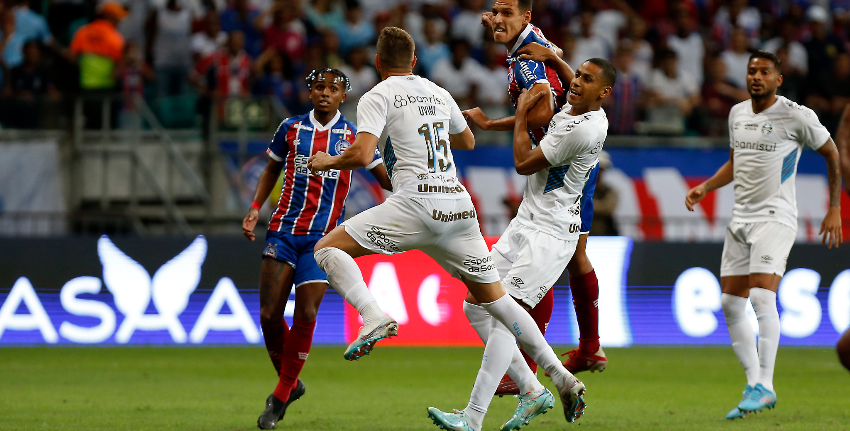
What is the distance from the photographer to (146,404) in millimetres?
7797

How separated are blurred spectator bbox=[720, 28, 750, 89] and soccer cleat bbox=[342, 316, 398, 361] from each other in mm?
11493

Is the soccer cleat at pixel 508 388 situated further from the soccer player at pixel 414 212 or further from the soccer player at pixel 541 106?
the soccer player at pixel 414 212

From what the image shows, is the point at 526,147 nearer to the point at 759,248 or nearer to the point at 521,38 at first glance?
the point at 521,38

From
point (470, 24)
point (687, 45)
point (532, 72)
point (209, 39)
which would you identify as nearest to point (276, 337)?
point (532, 72)

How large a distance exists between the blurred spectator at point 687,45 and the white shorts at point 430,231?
36.4 ft

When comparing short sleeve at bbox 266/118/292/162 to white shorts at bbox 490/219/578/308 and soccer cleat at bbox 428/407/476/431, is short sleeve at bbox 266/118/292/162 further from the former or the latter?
soccer cleat at bbox 428/407/476/431

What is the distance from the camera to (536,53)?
263 inches

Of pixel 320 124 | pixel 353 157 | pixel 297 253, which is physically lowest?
pixel 297 253

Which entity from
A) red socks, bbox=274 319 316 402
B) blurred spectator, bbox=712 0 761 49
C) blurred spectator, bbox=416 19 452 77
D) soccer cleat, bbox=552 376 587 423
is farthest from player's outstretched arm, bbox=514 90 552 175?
blurred spectator, bbox=712 0 761 49

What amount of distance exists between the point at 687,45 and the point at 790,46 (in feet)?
5.39

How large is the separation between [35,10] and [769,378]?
12138 mm

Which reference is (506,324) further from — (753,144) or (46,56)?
(46,56)

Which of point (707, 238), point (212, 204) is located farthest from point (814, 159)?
point (212, 204)

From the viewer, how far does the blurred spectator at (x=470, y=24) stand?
1639cm
